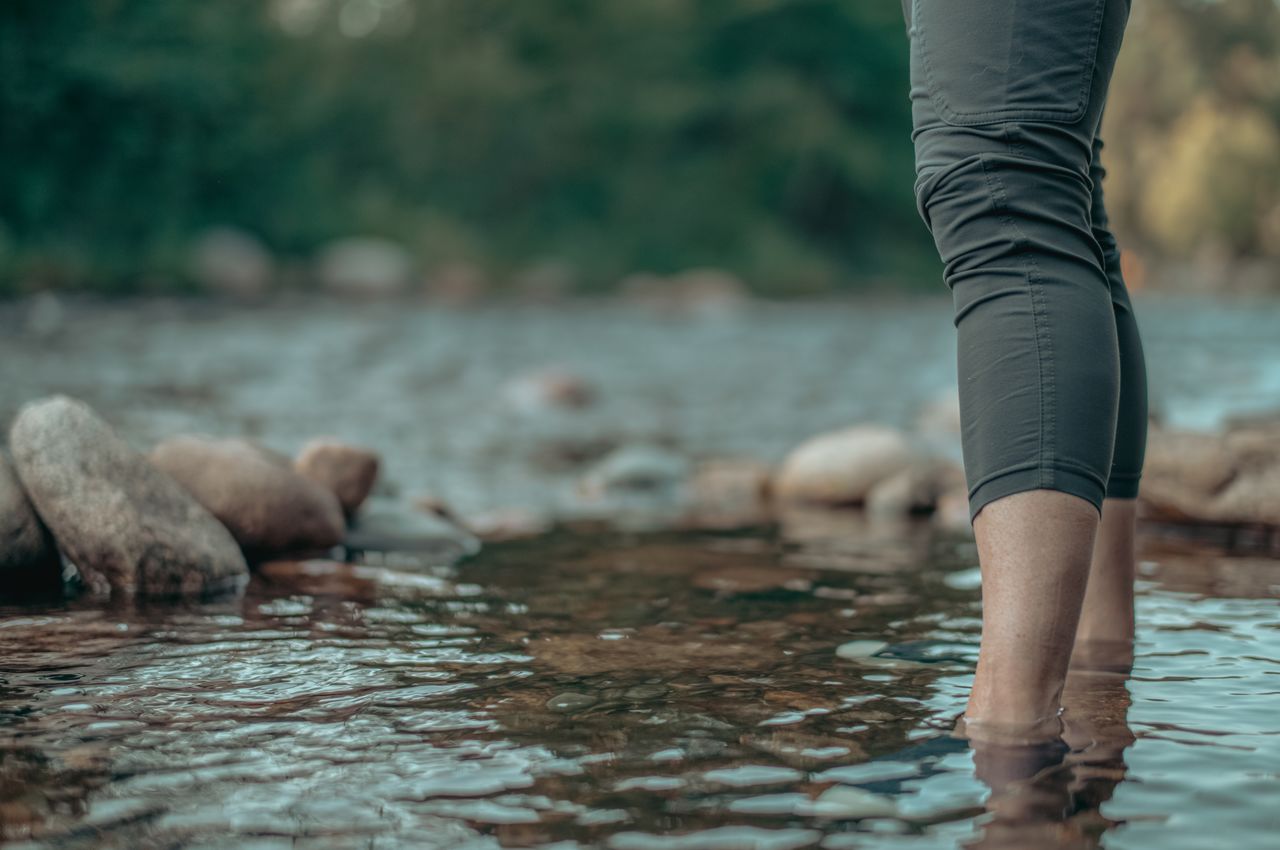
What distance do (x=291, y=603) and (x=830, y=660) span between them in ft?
3.58

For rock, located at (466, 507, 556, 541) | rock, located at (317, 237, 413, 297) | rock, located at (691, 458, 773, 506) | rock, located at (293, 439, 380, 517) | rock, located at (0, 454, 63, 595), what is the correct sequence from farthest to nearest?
rock, located at (317, 237, 413, 297), rock, located at (691, 458, 773, 506), rock, located at (466, 507, 556, 541), rock, located at (293, 439, 380, 517), rock, located at (0, 454, 63, 595)

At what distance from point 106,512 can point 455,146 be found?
3022cm

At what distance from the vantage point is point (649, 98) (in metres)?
33.5

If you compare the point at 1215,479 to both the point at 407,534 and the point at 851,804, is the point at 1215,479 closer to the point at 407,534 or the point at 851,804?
the point at 407,534

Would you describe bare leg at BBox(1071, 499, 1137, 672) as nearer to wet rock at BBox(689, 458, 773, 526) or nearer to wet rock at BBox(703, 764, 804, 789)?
wet rock at BBox(703, 764, 804, 789)

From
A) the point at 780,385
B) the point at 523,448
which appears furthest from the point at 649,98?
the point at 523,448

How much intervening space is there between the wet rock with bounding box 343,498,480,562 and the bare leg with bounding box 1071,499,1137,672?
1.70m

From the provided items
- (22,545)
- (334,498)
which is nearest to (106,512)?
(22,545)

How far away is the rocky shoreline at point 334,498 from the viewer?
2.70 m

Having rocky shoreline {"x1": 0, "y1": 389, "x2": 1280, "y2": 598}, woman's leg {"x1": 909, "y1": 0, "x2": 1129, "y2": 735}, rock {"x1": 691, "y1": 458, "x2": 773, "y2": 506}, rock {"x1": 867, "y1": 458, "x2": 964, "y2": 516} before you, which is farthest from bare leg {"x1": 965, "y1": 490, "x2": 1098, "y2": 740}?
rock {"x1": 691, "y1": 458, "x2": 773, "y2": 506}

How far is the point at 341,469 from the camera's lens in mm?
3568

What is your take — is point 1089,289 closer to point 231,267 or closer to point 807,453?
point 807,453

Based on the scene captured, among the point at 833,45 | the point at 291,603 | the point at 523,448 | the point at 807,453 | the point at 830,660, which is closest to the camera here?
the point at 830,660

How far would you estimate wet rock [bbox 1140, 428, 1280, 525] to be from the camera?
11.7 feet
